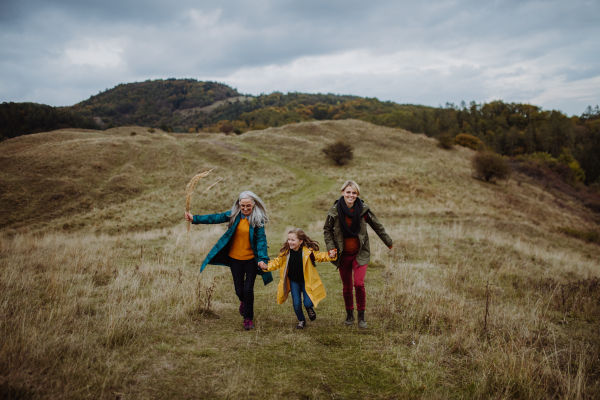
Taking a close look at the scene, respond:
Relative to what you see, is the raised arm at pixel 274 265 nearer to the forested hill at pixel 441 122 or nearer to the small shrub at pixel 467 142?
the forested hill at pixel 441 122

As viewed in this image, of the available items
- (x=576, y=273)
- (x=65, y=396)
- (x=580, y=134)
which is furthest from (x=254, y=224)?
(x=580, y=134)

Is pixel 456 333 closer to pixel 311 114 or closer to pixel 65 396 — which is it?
pixel 65 396

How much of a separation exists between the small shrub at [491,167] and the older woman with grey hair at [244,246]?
37.5 metres

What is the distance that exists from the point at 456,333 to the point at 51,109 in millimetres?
76170

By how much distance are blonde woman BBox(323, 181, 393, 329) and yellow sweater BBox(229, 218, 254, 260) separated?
1260 millimetres

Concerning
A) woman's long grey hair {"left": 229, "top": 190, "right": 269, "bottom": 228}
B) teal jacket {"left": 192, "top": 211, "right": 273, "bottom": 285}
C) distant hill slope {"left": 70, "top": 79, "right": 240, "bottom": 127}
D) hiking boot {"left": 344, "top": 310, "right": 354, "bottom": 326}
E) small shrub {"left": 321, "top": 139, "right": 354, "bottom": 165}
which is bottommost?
hiking boot {"left": 344, "top": 310, "right": 354, "bottom": 326}

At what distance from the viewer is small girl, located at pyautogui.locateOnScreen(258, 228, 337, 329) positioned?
14.6 feet

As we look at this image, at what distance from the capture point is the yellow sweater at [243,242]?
14.9ft

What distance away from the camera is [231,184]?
28.4m

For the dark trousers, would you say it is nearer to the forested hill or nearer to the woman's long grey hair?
the woman's long grey hair

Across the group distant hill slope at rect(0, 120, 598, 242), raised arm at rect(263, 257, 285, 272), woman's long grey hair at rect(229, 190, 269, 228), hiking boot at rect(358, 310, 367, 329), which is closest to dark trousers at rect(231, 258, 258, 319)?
raised arm at rect(263, 257, 285, 272)

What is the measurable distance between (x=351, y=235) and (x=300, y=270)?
1.02 m

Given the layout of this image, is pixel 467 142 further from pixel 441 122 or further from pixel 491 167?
pixel 441 122

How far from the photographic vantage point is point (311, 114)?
12194cm
